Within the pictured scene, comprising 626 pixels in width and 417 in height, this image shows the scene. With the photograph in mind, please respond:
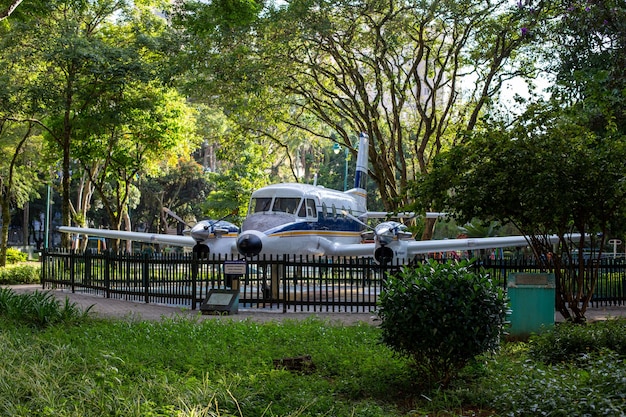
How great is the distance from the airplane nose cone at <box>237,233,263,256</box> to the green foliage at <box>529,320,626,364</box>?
390 inches

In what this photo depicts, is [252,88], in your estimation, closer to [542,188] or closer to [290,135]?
[290,135]

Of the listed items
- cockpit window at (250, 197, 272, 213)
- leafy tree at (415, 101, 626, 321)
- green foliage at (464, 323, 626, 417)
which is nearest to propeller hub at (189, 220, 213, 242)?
cockpit window at (250, 197, 272, 213)

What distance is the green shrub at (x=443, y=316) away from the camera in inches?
293

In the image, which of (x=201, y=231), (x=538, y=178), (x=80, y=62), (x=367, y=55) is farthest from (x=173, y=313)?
(x=367, y=55)

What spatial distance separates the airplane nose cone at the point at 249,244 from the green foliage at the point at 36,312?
18.2 feet

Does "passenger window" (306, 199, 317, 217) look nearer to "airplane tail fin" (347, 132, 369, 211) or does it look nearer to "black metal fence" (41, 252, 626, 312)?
"black metal fence" (41, 252, 626, 312)

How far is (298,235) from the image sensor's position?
20453 millimetres

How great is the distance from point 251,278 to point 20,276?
37.5ft

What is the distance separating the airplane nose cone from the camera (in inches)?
728

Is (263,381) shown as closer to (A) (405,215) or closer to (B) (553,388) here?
(B) (553,388)

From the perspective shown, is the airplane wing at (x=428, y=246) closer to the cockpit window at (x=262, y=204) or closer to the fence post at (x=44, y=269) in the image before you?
the cockpit window at (x=262, y=204)

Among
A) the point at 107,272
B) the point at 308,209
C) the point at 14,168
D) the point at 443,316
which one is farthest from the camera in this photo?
the point at 14,168

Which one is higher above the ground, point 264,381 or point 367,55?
point 367,55

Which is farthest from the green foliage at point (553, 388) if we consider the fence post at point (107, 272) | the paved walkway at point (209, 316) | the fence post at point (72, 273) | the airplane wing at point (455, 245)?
the fence post at point (72, 273)
